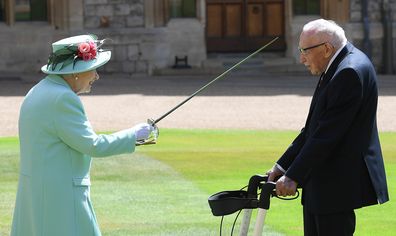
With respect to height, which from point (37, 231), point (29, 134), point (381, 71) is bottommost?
point (381, 71)

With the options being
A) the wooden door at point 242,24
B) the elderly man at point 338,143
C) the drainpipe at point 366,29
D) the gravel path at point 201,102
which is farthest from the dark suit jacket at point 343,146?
the wooden door at point 242,24

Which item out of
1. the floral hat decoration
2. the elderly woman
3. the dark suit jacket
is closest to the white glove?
the elderly woman

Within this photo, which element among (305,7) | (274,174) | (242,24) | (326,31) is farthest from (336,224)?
(242,24)

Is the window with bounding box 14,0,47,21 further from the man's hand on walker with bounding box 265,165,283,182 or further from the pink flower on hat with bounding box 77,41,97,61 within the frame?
the pink flower on hat with bounding box 77,41,97,61

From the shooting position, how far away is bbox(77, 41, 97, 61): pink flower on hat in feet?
18.3

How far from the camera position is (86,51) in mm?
5566

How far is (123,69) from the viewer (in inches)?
1038

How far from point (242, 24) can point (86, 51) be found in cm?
2167

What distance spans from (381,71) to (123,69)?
19.5 feet

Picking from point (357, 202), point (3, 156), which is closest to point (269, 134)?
point (3, 156)

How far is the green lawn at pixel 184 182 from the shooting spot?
9.21 meters

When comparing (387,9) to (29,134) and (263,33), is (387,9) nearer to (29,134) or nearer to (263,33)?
(263,33)

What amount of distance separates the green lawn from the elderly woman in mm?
3370

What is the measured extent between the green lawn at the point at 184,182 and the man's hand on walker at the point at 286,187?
3.06 metres
